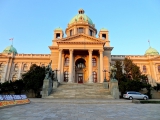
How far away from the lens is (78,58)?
1572 inches

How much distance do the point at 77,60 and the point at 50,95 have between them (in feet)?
70.0

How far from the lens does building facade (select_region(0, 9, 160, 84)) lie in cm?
3653

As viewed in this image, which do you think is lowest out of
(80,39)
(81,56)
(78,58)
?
(78,58)

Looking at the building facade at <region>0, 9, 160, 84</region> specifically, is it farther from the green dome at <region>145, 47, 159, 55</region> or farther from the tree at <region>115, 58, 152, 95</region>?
the tree at <region>115, 58, 152, 95</region>

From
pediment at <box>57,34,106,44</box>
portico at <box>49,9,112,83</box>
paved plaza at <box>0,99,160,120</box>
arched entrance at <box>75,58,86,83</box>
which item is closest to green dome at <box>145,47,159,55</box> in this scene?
portico at <box>49,9,112,83</box>

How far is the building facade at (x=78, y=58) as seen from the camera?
36531 millimetres

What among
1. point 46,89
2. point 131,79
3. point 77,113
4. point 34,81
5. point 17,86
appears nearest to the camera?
point 77,113

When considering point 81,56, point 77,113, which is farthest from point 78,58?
point 77,113

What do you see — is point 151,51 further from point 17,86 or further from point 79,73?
point 17,86

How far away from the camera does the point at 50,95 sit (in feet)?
65.8

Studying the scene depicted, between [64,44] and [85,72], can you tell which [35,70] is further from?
[85,72]

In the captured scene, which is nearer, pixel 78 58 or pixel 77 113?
pixel 77 113

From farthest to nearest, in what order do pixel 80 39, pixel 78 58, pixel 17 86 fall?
pixel 78 58 < pixel 80 39 < pixel 17 86

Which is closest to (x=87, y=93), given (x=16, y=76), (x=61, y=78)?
(x=61, y=78)
